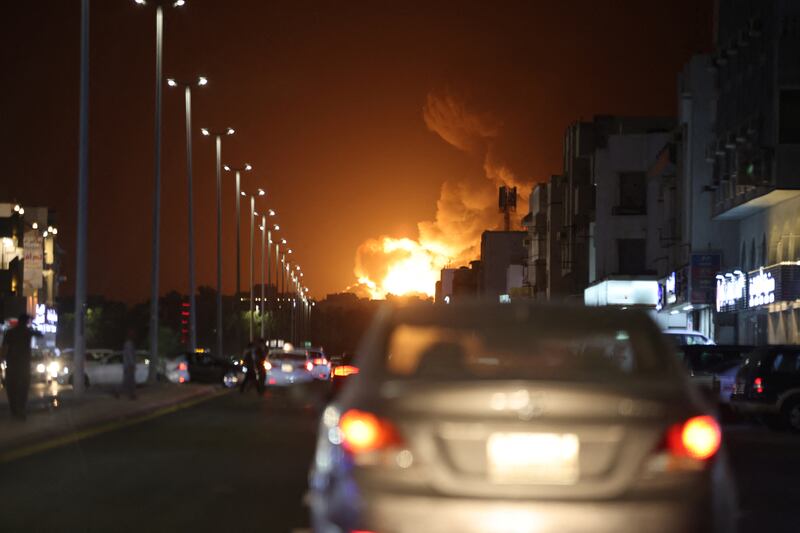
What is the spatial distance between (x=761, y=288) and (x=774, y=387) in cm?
2444

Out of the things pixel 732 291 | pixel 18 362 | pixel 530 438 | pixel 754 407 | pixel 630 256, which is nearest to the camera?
pixel 530 438

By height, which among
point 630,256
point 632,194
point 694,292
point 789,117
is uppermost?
point 632,194

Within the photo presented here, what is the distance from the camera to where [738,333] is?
64.6m

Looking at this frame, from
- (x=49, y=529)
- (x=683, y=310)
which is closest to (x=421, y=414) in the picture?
(x=49, y=529)

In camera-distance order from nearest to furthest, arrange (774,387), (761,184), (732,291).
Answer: (774,387)
(761,184)
(732,291)

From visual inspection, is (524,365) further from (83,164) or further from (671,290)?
(671,290)

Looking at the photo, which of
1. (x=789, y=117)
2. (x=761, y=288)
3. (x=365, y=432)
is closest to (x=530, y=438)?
(x=365, y=432)

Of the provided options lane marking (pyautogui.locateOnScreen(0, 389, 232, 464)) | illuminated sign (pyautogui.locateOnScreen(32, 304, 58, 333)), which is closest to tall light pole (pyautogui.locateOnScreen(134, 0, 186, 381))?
lane marking (pyautogui.locateOnScreen(0, 389, 232, 464))

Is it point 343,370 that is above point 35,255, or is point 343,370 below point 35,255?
below

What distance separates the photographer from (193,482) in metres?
16.4

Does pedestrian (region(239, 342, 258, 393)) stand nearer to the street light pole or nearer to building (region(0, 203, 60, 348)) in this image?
the street light pole

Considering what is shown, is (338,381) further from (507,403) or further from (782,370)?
(507,403)

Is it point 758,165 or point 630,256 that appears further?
point 630,256

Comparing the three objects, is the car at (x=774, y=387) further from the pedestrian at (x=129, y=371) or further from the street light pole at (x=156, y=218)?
the street light pole at (x=156, y=218)
